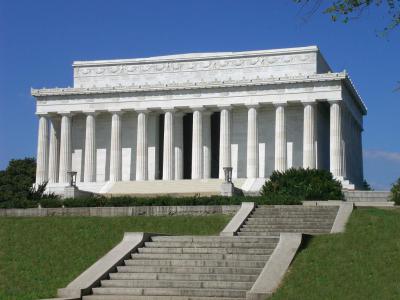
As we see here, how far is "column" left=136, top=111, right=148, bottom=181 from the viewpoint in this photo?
85.8m

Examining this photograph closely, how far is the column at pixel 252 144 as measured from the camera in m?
82.2

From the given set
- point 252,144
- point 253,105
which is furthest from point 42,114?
Result: point 252,144

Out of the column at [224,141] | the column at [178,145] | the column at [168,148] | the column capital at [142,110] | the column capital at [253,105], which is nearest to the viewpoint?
the column capital at [253,105]

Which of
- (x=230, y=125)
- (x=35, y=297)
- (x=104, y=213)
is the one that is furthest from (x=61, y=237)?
(x=230, y=125)

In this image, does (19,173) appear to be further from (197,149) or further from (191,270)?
(191,270)

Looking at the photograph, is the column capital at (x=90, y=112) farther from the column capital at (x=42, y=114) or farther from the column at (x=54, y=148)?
the column at (x=54, y=148)

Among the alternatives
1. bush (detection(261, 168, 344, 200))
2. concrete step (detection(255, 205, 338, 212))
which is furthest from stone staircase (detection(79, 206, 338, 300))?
bush (detection(261, 168, 344, 200))

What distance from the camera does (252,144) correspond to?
270 ft

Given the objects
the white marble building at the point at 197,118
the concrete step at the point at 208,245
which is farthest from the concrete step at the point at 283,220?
the white marble building at the point at 197,118

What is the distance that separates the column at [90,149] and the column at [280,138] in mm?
20504

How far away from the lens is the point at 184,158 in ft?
297

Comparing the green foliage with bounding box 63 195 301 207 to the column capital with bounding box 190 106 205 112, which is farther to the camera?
the column capital with bounding box 190 106 205 112

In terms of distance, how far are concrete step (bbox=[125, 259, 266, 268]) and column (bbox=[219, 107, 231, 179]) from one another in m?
52.2

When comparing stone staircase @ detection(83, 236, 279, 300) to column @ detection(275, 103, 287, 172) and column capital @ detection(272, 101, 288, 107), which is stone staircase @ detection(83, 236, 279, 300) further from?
column capital @ detection(272, 101, 288, 107)
